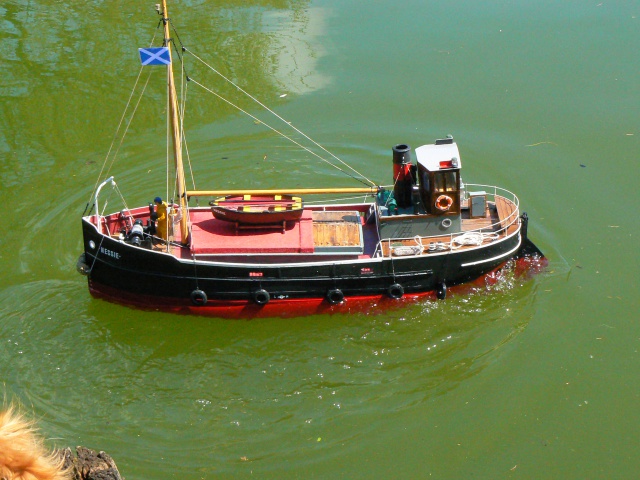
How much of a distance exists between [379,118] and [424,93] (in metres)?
1.78

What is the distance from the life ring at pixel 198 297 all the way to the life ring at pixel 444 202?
14.5 ft

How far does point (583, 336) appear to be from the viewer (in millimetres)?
13523

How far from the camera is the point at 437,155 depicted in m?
14.2

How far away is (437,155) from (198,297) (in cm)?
494

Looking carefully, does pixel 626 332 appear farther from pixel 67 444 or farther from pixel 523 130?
pixel 67 444

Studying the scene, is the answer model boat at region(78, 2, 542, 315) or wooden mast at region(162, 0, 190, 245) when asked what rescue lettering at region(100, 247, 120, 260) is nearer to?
model boat at region(78, 2, 542, 315)

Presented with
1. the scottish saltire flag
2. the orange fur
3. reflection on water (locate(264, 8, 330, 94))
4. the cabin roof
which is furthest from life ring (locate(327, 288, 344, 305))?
the orange fur

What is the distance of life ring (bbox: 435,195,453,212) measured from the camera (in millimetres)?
14062

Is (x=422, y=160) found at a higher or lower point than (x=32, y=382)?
higher

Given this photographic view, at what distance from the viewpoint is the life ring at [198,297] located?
13.8 metres

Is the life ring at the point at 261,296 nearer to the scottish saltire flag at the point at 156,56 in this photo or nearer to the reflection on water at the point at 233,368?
the reflection on water at the point at 233,368

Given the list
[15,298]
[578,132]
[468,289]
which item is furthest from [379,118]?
[15,298]

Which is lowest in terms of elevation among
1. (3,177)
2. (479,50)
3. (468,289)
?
(468,289)

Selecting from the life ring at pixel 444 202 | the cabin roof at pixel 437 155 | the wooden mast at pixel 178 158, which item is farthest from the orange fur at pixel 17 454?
the life ring at pixel 444 202
